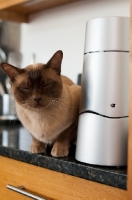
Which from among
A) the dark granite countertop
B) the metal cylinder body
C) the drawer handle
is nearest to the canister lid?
the metal cylinder body

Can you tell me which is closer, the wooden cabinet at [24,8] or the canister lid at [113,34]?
the canister lid at [113,34]

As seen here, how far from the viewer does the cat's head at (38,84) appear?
3.16 ft

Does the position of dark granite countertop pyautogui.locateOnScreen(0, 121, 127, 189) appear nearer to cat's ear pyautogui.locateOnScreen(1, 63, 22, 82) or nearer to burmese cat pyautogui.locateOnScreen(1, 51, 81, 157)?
burmese cat pyautogui.locateOnScreen(1, 51, 81, 157)

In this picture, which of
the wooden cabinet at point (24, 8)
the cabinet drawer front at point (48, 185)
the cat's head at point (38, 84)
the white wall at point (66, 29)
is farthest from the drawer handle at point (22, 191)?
the wooden cabinet at point (24, 8)

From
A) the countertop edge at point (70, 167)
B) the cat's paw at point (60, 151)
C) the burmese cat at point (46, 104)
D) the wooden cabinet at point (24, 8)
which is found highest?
the wooden cabinet at point (24, 8)

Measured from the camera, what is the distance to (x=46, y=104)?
966 mm

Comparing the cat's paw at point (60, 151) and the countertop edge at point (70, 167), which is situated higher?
the cat's paw at point (60, 151)

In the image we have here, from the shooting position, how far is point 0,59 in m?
2.06

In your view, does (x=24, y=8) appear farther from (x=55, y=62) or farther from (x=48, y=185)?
(x=48, y=185)

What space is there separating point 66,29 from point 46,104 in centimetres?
78

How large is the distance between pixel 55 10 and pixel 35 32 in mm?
191

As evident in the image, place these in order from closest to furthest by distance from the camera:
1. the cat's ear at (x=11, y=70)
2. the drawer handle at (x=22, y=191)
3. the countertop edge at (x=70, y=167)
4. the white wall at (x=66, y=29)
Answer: the countertop edge at (x=70, y=167) → the drawer handle at (x=22, y=191) → the cat's ear at (x=11, y=70) → the white wall at (x=66, y=29)

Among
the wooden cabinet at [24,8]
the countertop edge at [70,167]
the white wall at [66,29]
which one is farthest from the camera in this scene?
the wooden cabinet at [24,8]

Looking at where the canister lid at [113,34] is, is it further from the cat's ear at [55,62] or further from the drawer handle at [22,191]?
the drawer handle at [22,191]
